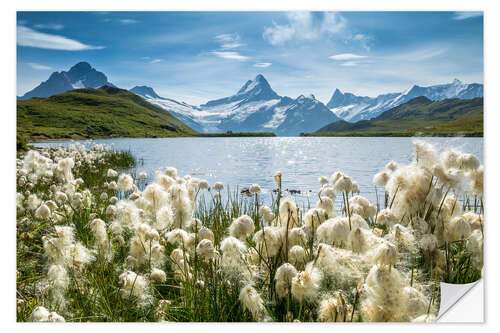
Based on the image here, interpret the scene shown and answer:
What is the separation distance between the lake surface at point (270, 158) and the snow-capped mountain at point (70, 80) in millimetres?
975

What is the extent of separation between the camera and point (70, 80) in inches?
164

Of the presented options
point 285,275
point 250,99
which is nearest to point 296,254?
point 285,275

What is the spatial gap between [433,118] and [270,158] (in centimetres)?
351

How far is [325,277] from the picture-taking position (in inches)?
87.2

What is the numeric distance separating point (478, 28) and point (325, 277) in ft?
11.5

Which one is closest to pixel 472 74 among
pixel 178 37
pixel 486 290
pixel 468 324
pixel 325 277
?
pixel 486 290

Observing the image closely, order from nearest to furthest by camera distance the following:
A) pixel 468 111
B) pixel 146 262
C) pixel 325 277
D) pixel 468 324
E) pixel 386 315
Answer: pixel 386 315, pixel 325 277, pixel 146 262, pixel 468 324, pixel 468 111

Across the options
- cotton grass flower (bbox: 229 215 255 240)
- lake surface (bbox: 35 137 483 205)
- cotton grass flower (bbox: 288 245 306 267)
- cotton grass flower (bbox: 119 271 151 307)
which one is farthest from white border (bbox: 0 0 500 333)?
cotton grass flower (bbox: 229 215 255 240)

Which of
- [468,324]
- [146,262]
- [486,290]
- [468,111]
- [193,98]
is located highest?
[193,98]

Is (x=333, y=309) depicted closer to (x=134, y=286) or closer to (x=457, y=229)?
(x=457, y=229)

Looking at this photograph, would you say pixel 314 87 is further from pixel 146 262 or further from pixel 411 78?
pixel 146 262

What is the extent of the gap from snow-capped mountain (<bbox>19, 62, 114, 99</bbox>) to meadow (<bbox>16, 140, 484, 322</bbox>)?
1531 mm

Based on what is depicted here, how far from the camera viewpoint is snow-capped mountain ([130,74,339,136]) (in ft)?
14.7

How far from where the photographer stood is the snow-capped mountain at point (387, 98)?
3.89m
